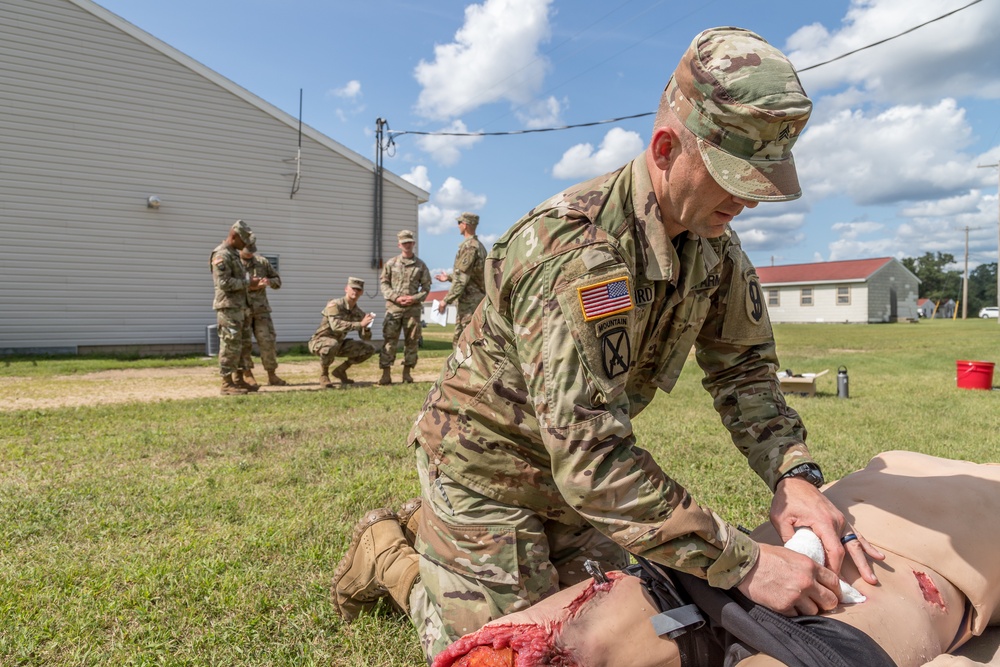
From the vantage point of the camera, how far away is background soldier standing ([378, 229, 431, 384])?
10086 millimetres

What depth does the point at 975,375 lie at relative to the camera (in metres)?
8.72

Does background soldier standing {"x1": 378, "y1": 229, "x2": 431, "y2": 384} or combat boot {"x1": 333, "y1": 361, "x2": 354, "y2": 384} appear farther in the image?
background soldier standing {"x1": 378, "y1": 229, "x2": 431, "y2": 384}

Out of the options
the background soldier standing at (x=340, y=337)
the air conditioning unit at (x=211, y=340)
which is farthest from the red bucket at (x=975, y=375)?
the air conditioning unit at (x=211, y=340)

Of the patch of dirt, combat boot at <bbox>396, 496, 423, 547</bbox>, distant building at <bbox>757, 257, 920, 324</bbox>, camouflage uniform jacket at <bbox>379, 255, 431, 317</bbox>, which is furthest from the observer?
distant building at <bbox>757, 257, 920, 324</bbox>

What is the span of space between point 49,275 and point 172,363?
3.30 m

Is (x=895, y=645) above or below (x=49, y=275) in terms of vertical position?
below

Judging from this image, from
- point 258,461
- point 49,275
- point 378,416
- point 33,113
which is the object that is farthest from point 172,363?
point 258,461

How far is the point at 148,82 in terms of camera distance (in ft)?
47.6

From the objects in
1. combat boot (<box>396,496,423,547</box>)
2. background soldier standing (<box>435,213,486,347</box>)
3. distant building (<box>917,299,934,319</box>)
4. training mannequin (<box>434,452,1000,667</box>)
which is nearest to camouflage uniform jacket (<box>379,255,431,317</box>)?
background soldier standing (<box>435,213,486,347</box>)

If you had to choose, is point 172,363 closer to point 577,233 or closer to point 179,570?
point 179,570

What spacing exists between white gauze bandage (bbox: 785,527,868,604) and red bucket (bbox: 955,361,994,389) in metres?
8.46

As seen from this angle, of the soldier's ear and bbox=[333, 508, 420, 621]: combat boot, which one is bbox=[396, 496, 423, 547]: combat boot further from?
the soldier's ear

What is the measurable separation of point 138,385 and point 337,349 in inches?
113

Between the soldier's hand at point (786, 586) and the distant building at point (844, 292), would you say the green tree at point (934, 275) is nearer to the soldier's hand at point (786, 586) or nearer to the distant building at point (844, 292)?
the distant building at point (844, 292)
